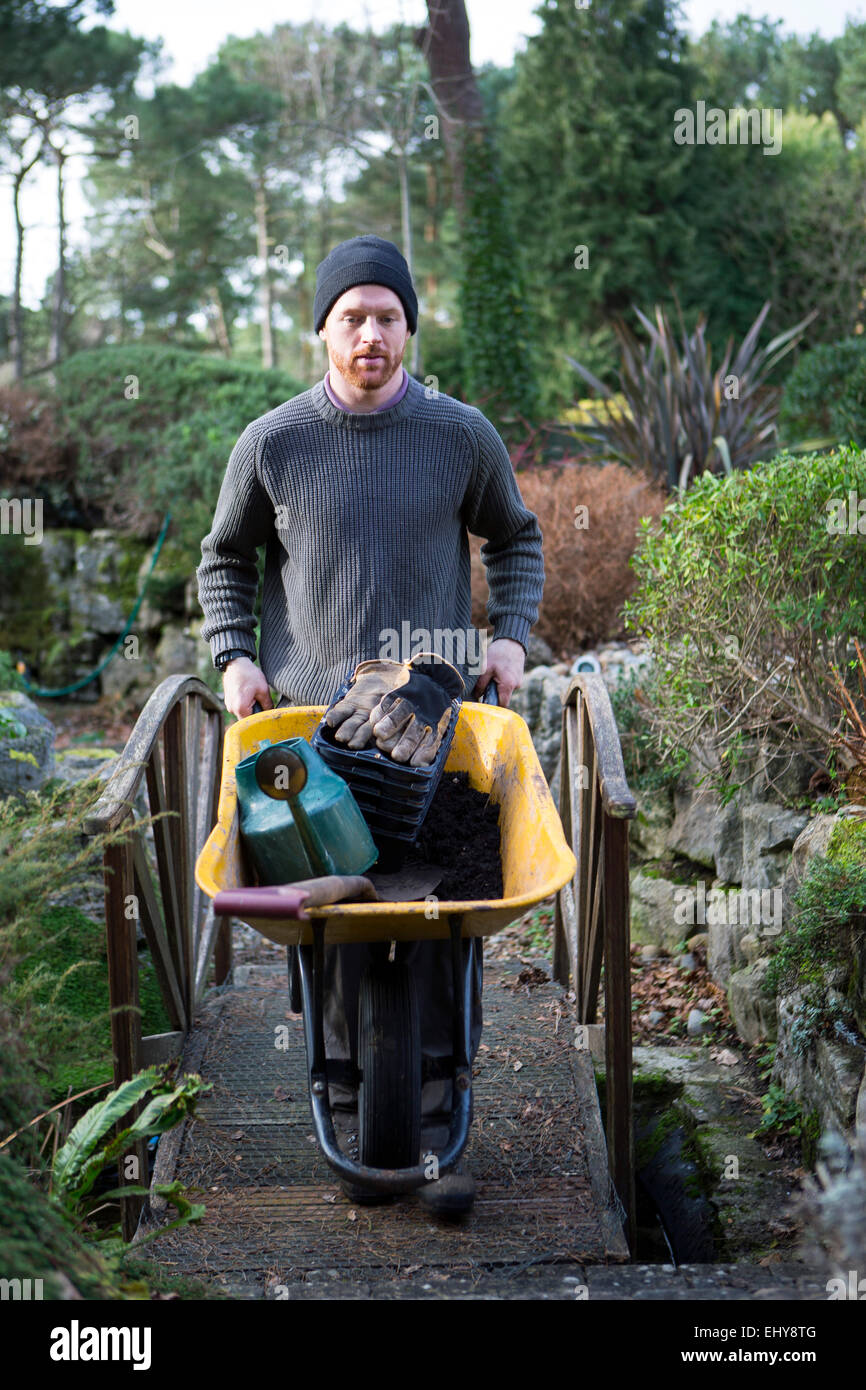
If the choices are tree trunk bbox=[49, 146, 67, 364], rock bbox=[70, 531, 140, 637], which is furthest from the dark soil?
tree trunk bbox=[49, 146, 67, 364]

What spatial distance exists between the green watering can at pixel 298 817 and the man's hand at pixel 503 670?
852mm

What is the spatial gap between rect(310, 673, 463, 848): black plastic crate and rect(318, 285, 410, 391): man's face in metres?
0.89

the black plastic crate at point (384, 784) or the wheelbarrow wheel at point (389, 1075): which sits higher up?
the black plastic crate at point (384, 784)

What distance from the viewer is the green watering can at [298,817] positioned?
7.20ft

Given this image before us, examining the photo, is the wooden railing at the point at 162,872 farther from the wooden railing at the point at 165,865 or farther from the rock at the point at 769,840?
the rock at the point at 769,840

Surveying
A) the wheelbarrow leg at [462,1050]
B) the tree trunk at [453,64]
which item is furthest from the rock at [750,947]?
the tree trunk at [453,64]

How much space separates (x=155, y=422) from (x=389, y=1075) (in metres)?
7.89

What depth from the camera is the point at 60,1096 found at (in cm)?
336

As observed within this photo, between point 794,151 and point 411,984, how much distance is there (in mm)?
18764

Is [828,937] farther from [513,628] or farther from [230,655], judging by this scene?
[230,655]

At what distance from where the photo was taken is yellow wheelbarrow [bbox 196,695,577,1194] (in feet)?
6.73

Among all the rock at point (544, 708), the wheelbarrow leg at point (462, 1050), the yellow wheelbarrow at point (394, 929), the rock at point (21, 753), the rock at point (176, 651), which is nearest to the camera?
the yellow wheelbarrow at point (394, 929)

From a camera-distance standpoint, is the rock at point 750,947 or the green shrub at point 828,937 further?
the rock at point 750,947

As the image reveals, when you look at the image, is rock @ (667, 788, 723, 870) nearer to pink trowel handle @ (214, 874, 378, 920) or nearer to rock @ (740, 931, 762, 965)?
rock @ (740, 931, 762, 965)
